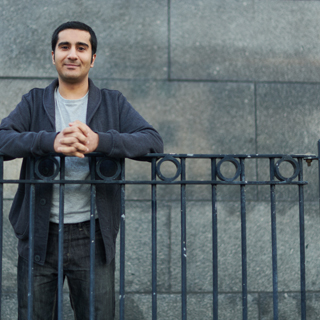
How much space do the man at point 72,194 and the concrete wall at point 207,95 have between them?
6.10 ft

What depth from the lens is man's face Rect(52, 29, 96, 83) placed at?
2.62 metres

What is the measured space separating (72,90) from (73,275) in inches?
43.9

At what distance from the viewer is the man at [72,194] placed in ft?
8.29

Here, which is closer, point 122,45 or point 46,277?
point 46,277

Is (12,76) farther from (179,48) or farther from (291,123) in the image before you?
(291,123)

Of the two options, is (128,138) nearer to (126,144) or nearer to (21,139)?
(126,144)

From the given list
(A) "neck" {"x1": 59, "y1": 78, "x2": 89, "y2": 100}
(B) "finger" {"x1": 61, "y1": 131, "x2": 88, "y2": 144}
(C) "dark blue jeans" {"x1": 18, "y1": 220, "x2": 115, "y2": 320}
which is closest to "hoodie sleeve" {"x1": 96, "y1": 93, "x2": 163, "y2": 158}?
(B) "finger" {"x1": 61, "y1": 131, "x2": 88, "y2": 144}

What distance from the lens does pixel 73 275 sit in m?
2.58

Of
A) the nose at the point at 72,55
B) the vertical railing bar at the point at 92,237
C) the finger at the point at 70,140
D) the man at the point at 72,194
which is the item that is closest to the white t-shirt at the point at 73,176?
the man at the point at 72,194

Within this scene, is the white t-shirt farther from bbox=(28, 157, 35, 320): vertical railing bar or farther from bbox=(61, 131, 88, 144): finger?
bbox=(61, 131, 88, 144): finger

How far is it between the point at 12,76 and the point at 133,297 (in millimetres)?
2632

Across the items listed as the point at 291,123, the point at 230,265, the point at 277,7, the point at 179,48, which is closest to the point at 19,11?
the point at 179,48

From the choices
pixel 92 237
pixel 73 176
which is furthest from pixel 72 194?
pixel 92 237

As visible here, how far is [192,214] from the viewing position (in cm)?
450
